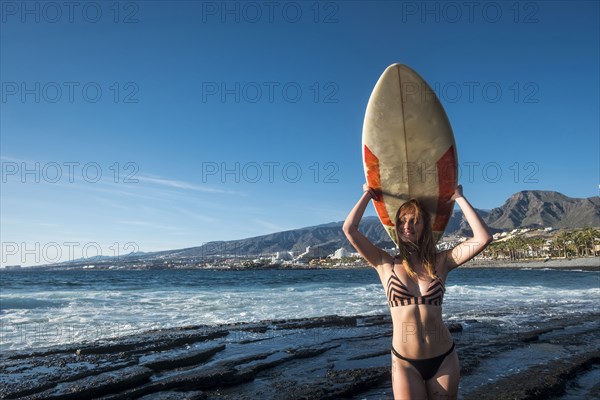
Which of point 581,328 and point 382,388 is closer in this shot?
point 382,388

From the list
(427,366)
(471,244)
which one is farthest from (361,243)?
(427,366)

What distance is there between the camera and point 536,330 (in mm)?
11773

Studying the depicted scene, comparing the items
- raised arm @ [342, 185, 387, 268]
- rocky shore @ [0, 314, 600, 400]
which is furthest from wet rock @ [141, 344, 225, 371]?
raised arm @ [342, 185, 387, 268]

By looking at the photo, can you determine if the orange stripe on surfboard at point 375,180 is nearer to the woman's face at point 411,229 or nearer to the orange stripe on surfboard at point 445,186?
the orange stripe on surfboard at point 445,186

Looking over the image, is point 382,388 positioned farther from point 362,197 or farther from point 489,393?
point 362,197

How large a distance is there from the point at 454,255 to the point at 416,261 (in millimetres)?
315

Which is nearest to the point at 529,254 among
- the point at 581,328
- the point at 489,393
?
the point at 581,328

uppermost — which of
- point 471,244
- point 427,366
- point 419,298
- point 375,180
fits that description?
point 375,180

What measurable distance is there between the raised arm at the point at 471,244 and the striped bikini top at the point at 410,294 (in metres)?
0.22

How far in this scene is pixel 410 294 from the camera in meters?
3.22

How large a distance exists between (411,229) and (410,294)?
495 mm

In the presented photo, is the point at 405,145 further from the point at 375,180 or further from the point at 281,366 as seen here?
the point at 281,366

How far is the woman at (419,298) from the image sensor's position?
123 inches

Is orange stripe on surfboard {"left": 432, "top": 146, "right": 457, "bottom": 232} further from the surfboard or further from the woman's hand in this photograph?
the woman's hand
